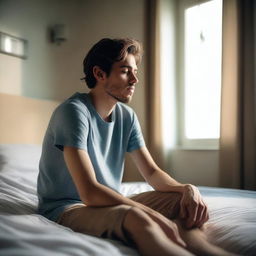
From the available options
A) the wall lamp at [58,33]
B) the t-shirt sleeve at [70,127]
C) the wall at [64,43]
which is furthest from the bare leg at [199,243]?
the wall lamp at [58,33]

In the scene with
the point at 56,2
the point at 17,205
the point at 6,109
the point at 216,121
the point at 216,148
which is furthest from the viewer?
the point at 56,2

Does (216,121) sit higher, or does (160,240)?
(216,121)

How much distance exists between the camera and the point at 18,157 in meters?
1.73

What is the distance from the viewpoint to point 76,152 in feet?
3.17

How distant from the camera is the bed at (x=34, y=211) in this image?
0.69 m

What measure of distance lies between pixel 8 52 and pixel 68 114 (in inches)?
57.5

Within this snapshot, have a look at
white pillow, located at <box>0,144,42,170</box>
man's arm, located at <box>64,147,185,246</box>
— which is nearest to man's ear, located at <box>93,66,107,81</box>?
man's arm, located at <box>64,147,185,246</box>

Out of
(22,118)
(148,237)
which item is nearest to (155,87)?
(22,118)

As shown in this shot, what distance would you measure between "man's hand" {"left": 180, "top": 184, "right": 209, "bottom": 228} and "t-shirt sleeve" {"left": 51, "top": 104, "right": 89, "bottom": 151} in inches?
14.2

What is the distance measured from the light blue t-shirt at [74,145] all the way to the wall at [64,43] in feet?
4.33

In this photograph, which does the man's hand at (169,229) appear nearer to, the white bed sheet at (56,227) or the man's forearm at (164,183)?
the white bed sheet at (56,227)

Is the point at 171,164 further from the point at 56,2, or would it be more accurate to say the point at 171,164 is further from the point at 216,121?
the point at 56,2

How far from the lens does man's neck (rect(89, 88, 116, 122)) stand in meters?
1.22

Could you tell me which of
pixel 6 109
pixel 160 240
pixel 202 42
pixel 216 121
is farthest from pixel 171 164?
pixel 160 240
